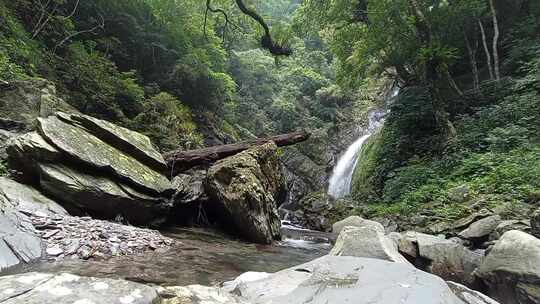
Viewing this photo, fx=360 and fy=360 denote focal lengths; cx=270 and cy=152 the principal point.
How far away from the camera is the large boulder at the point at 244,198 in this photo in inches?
314

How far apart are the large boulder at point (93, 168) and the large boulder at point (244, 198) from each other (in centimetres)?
112

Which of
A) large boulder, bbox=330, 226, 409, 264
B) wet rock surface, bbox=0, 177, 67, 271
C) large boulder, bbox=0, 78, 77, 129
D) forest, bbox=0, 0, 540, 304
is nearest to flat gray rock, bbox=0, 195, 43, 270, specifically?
wet rock surface, bbox=0, 177, 67, 271

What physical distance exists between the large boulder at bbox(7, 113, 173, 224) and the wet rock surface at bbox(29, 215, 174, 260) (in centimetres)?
72

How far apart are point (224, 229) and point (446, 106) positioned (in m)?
9.32

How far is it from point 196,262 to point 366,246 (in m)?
2.49

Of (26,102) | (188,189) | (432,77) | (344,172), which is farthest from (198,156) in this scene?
(344,172)

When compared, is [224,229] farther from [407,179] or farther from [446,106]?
[446,106]

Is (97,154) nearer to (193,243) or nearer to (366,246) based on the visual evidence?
(193,243)

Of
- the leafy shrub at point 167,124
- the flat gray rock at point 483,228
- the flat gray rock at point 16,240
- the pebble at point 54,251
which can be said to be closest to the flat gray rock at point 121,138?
the flat gray rock at point 16,240

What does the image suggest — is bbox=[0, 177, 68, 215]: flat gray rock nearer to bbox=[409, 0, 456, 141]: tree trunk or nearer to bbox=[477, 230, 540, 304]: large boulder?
bbox=[477, 230, 540, 304]: large boulder

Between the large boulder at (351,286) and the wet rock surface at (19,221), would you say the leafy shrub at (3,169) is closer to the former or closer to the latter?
the wet rock surface at (19,221)

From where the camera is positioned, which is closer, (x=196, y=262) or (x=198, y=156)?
(x=196, y=262)

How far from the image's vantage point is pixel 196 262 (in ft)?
17.1

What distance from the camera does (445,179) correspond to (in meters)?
9.77
